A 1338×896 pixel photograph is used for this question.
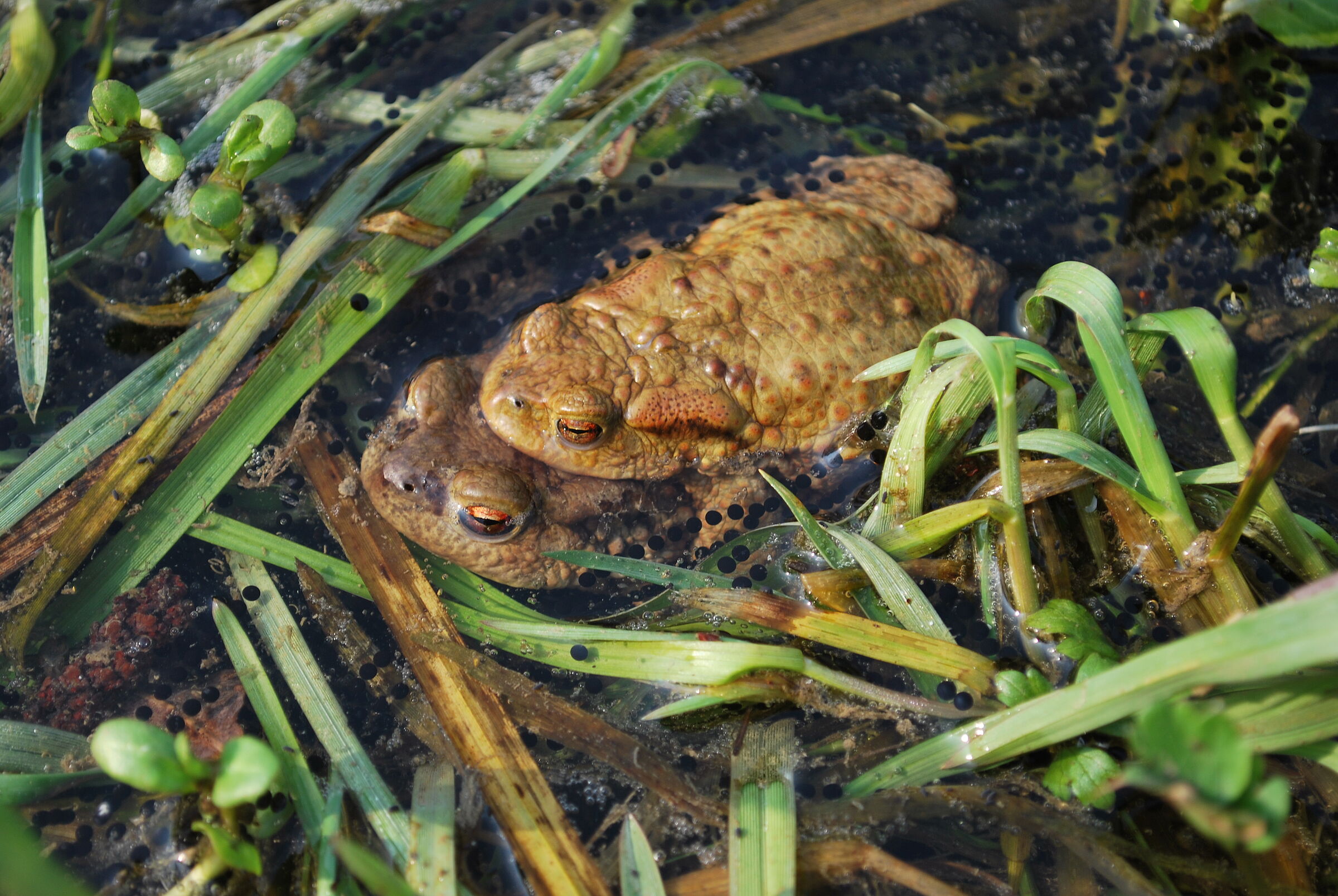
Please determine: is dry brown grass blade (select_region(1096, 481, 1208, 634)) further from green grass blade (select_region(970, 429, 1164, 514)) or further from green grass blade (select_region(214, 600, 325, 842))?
green grass blade (select_region(214, 600, 325, 842))

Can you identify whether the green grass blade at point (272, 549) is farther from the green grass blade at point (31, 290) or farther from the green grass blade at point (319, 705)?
the green grass blade at point (31, 290)

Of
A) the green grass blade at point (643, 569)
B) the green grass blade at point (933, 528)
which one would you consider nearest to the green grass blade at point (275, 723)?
the green grass blade at point (643, 569)

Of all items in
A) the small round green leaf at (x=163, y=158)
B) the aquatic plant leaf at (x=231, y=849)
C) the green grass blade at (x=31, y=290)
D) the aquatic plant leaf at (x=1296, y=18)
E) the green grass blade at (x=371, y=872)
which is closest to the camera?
the green grass blade at (x=371, y=872)

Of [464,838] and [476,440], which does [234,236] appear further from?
[464,838]

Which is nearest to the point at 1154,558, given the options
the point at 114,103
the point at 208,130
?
the point at 114,103

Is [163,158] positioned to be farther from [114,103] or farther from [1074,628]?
[1074,628]

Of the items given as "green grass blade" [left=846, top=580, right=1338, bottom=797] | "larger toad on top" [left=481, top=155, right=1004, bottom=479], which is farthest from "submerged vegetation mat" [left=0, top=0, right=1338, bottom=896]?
"larger toad on top" [left=481, top=155, right=1004, bottom=479]
